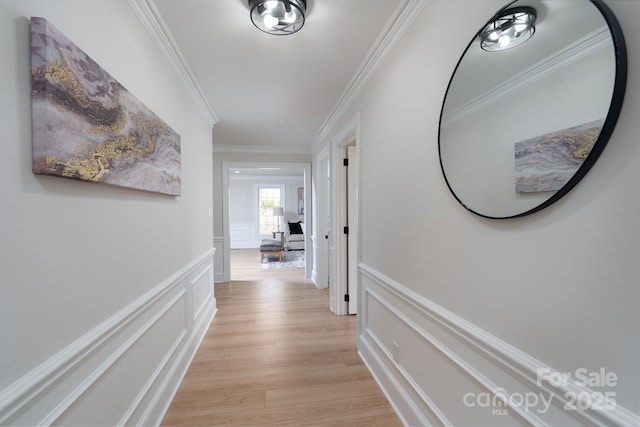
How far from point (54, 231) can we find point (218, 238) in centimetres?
383

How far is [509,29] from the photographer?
2.93 ft

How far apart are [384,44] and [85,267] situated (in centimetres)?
201

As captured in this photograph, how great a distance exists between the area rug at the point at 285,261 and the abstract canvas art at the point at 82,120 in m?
4.60

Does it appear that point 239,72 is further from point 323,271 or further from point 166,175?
point 323,271

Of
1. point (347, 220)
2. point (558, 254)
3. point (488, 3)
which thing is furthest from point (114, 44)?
point (347, 220)

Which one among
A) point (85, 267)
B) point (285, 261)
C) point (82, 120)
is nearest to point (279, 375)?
point (85, 267)

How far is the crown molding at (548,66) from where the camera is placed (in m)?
0.66

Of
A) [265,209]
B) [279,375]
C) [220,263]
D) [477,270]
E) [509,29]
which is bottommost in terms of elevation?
[279,375]

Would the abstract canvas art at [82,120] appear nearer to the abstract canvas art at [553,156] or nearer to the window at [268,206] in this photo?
the abstract canvas art at [553,156]

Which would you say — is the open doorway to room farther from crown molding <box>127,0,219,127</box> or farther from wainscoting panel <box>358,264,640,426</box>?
wainscoting panel <box>358,264,640,426</box>

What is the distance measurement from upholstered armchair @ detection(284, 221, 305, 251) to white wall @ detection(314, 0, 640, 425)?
5.60 meters

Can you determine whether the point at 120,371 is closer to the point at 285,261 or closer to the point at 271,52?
the point at 271,52

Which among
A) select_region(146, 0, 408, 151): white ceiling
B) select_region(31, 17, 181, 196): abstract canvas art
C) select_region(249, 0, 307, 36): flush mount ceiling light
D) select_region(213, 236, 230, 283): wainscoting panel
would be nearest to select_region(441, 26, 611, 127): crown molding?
select_region(146, 0, 408, 151): white ceiling

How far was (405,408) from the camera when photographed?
1.57 metres
